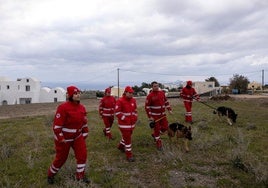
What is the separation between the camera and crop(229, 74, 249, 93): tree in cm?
5866

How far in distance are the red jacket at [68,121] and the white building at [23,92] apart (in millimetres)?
55433

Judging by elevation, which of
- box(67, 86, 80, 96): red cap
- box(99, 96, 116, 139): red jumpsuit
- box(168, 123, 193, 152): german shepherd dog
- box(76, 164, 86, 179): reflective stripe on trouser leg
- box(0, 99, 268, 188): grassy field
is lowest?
box(0, 99, 268, 188): grassy field

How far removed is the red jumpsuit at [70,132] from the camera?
614 cm

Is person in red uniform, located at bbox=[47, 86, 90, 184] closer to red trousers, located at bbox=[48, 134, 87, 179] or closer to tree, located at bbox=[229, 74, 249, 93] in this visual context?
red trousers, located at bbox=[48, 134, 87, 179]

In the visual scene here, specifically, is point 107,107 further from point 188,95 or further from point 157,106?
point 188,95

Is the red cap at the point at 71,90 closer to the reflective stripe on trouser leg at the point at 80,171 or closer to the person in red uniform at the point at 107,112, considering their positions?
the reflective stripe on trouser leg at the point at 80,171

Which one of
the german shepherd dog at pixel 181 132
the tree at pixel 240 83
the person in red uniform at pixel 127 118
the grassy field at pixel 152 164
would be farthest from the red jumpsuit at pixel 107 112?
the tree at pixel 240 83

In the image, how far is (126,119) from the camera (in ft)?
26.7

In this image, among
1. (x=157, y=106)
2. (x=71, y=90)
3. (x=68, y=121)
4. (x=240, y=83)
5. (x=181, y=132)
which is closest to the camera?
(x=68, y=121)

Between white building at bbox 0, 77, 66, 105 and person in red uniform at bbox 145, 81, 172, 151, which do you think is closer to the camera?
person in red uniform at bbox 145, 81, 172, 151

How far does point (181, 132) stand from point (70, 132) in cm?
393

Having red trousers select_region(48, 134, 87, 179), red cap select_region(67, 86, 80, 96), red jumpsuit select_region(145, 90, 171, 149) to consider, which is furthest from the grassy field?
red cap select_region(67, 86, 80, 96)

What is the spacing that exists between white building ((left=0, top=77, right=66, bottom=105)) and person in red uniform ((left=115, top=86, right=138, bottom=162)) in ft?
176

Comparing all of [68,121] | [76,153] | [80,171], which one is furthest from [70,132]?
Result: [80,171]
